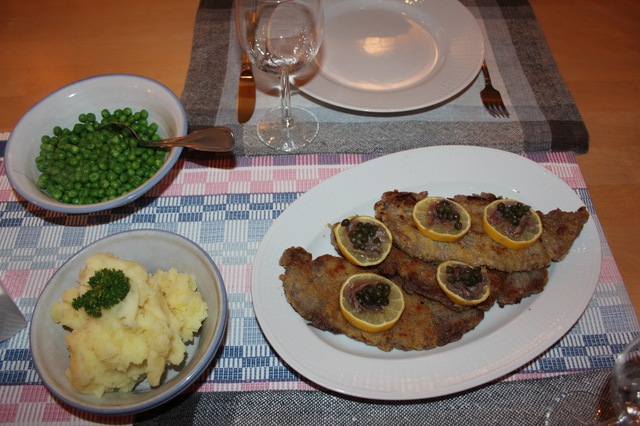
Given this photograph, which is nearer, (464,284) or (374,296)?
(374,296)

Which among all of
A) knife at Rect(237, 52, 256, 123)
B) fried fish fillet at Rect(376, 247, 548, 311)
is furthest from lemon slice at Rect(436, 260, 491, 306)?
knife at Rect(237, 52, 256, 123)

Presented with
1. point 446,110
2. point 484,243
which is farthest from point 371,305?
point 446,110

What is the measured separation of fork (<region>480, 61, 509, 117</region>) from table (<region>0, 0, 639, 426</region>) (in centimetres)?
62

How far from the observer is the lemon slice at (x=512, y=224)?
264 centimetres

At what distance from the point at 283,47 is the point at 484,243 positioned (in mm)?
1922

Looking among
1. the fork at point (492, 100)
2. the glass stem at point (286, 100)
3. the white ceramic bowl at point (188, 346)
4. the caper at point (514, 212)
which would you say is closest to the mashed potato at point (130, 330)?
the white ceramic bowl at point (188, 346)

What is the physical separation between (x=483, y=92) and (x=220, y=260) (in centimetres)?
240

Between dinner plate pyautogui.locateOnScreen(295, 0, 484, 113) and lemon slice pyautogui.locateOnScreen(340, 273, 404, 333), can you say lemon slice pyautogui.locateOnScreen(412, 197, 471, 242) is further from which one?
dinner plate pyautogui.locateOnScreen(295, 0, 484, 113)

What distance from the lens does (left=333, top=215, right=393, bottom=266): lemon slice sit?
103 inches

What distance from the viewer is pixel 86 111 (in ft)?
10.8

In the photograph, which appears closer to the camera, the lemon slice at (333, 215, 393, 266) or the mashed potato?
the mashed potato

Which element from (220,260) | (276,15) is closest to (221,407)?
(220,260)

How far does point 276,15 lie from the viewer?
351 centimetres

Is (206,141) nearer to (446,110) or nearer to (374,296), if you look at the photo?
(374,296)
